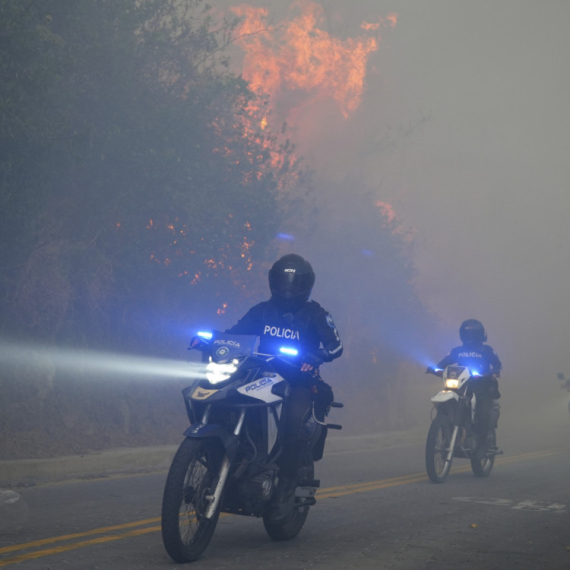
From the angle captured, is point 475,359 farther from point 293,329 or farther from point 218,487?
point 218,487

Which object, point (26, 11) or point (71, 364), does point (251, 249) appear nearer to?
point (71, 364)

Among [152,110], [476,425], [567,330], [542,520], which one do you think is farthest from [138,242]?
[567,330]

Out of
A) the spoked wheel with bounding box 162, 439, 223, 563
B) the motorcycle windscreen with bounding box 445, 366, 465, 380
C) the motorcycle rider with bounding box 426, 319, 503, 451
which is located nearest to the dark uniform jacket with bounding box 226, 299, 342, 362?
the spoked wheel with bounding box 162, 439, 223, 563

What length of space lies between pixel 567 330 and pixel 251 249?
60.3 m

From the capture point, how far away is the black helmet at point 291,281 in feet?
20.5

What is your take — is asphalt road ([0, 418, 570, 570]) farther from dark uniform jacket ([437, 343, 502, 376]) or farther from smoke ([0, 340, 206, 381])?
smoke ([0, 340, 206, 381])

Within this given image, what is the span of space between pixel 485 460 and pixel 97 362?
27.7 ft

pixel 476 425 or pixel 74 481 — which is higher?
pixel 476 425

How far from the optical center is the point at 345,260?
26.9 metres

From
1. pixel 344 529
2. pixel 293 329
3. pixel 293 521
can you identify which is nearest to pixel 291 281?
pixel 293 329

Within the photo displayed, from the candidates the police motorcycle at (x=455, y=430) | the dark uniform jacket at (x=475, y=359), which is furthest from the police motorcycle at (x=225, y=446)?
the dark uniform jacket at (x=475, y=359)

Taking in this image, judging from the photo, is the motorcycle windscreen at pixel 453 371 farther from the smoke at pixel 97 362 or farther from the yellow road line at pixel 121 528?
the smoke at pixel 97 362

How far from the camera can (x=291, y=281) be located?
6266mm

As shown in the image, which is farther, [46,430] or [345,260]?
[345,260]
